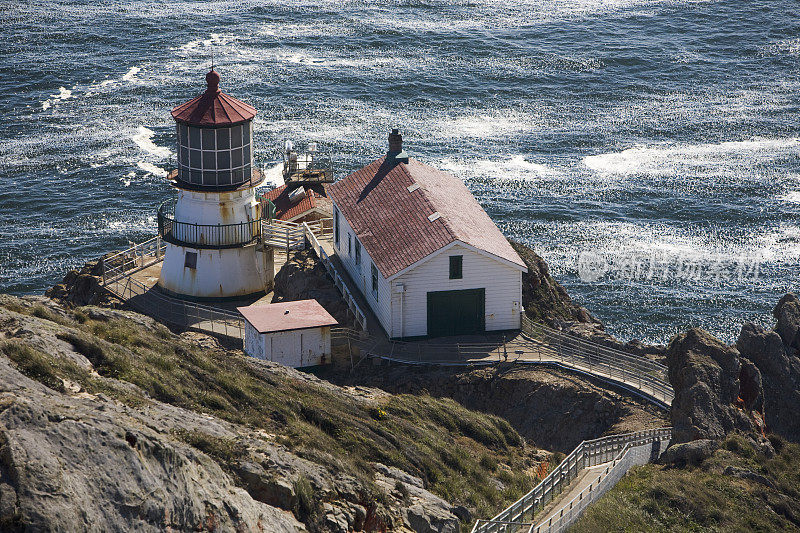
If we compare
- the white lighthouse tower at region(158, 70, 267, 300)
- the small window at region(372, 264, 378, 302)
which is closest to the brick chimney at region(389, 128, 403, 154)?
the white lighthouse tower at region(158, 70, 267, 300)

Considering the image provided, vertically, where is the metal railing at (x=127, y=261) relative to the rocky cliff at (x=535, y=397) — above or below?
above

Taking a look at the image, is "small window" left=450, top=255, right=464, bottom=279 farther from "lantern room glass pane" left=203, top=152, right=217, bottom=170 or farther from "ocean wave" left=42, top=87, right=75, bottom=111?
"ocean wave" left=42, top=87, right=75, bottom=111

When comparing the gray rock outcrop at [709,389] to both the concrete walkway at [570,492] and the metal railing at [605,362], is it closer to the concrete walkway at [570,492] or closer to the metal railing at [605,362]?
the metal railing at [605,362]

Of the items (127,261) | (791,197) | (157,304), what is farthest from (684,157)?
(157,304)

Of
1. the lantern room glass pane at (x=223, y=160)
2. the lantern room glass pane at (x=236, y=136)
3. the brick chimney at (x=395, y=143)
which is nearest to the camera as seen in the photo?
the lantern room glass pane at (x=236, y=136)

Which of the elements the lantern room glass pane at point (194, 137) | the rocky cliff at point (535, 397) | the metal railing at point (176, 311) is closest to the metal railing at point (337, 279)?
the rocky cliff at point (535, 397)

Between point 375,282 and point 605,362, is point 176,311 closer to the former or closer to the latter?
A: point 375,282

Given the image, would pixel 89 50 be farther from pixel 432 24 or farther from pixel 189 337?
pixel 189 337
